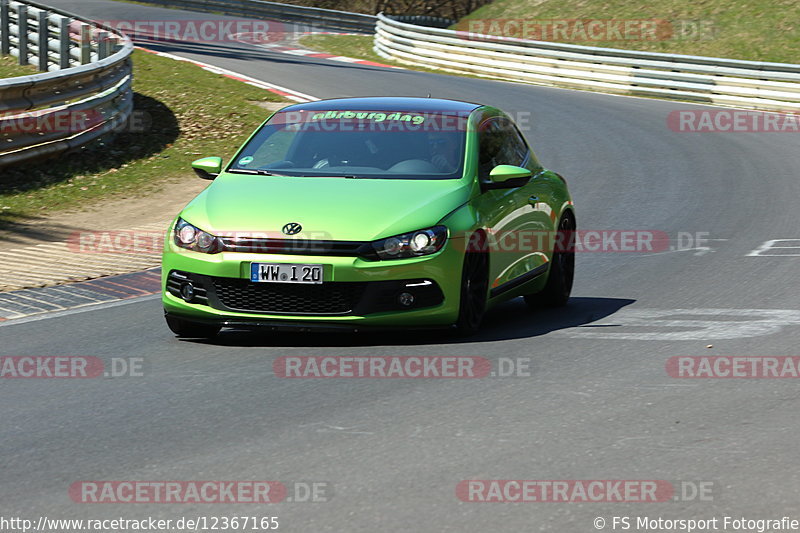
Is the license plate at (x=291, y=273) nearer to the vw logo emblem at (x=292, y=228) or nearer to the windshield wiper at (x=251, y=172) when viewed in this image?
the vw logo emblem at (x=292, y=228)

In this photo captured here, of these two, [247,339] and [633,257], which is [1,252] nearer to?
Answer: [247,339]

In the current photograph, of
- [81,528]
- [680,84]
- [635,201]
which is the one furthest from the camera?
[680,84]

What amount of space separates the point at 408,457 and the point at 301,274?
7.51 feet

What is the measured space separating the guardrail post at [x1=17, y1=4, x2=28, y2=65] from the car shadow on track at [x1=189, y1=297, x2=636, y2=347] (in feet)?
57.6

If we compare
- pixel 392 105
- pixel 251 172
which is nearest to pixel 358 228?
pixel 251 172

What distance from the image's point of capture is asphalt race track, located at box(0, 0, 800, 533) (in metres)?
5.21

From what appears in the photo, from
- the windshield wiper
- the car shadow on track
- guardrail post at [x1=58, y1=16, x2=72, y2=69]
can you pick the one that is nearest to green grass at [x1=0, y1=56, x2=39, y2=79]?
guardrail post at [x1=58, y1=16, x2=72, y2=69]

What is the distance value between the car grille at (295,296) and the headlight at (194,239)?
21cm

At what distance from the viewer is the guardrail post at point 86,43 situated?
2330 cm

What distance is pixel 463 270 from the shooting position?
324 inches

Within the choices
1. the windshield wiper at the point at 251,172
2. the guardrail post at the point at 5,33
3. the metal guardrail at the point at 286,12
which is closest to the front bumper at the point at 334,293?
the windshield wiper at the point at 251,172

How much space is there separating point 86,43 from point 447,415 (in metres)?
18.4

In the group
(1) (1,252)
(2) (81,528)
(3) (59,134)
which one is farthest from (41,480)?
(3) (59,134)

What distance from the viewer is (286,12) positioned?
165 feet
